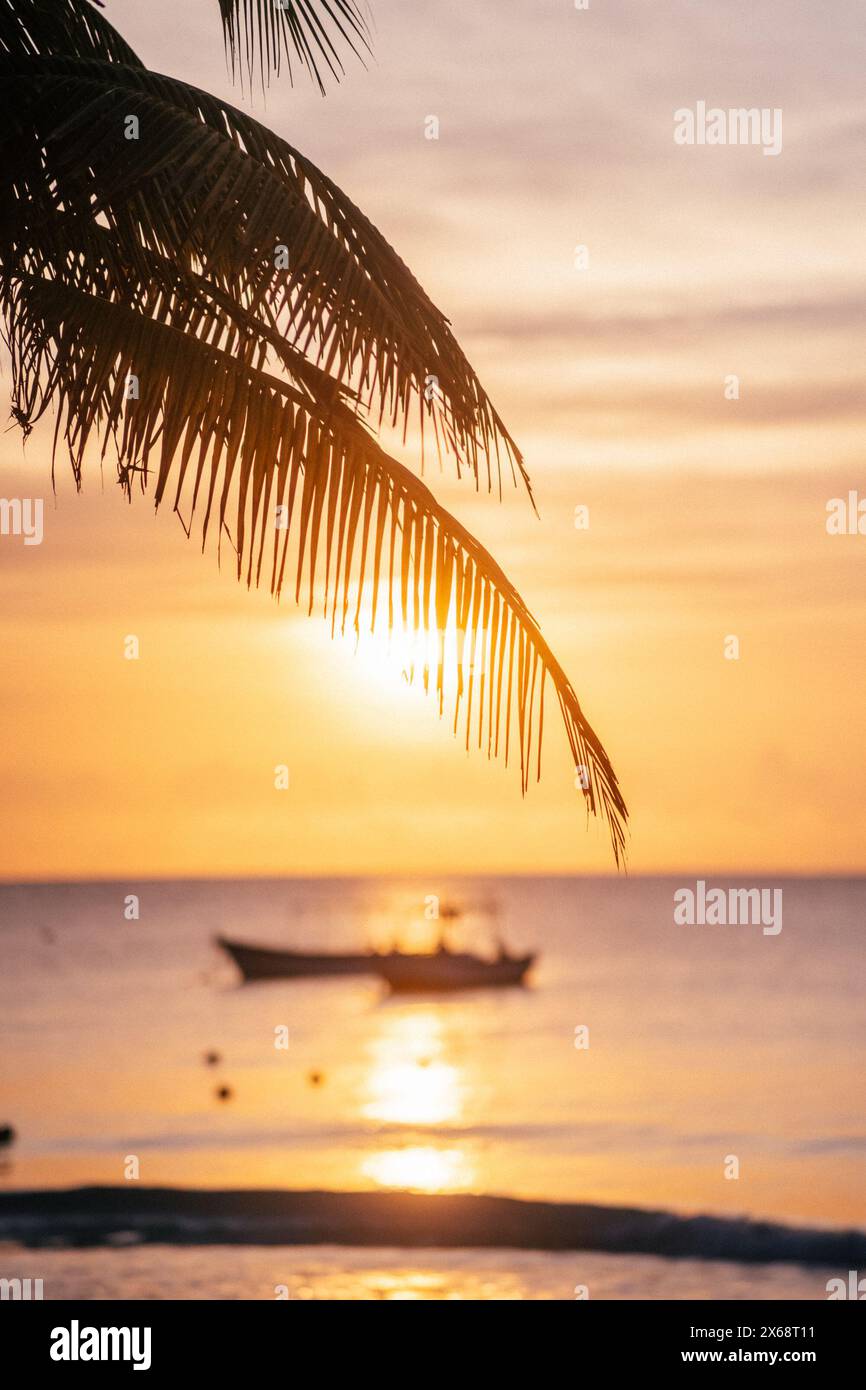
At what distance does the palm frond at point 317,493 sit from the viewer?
4.44m

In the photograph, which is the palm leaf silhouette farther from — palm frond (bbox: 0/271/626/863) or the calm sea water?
the calm sea water

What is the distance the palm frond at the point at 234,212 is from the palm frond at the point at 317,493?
9.0 inches

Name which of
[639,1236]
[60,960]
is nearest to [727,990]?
[60,960]

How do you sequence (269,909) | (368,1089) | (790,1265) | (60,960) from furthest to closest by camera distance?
(269,909)
(60,960)
(368,1089)
(790,1265)

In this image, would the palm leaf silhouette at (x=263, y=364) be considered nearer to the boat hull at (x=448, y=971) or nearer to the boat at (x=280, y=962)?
the boat hull at (x=448, y=971)

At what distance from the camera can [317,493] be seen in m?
4.48

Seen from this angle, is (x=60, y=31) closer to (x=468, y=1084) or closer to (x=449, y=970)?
(x=468, y=1084)

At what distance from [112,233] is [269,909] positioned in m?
148

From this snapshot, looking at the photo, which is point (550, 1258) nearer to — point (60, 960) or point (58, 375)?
point (58, 375)

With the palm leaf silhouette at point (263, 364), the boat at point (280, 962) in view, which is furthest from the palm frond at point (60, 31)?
the boat at point (280, 962)

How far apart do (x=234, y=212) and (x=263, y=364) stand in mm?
515

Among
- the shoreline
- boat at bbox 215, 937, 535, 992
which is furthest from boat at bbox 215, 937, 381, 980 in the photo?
the shoreline
